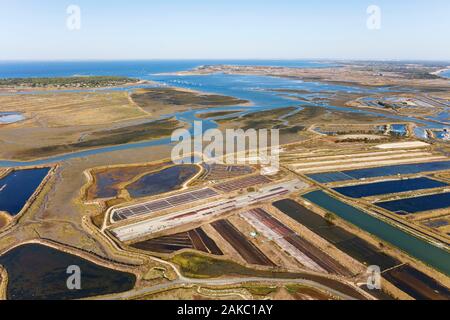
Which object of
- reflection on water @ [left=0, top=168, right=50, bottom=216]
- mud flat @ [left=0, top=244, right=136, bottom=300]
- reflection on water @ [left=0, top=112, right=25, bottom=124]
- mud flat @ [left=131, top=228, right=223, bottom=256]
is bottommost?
mud flat @ [left=0, top=244, right=136, bottom=300]

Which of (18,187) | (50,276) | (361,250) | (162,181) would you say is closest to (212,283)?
(50,276)

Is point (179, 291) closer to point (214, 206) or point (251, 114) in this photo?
point (214, 206)

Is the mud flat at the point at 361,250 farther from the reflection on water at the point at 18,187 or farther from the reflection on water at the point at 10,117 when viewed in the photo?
the reflection on water at the point at 10,117

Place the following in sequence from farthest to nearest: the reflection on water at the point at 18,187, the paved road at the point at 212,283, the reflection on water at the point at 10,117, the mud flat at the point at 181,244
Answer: the reflection on water at the point at 10,117 < the reflection on water at the point at 18,187 < the mud flat at the point at 181,244 < the paved road at the point at 212,283

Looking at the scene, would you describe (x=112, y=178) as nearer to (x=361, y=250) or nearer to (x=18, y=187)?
(x=18, y=187)

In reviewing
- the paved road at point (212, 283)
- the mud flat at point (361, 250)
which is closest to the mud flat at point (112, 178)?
the paved road at point (212, 283)

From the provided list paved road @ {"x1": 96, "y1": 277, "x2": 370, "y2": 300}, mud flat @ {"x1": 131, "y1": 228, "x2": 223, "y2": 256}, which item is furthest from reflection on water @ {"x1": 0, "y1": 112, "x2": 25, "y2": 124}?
paved road @ {"x1": 96, "y1": 277, "x2": 370, "y2": 300}

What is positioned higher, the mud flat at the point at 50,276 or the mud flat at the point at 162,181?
the mud flat at the point at 162,181

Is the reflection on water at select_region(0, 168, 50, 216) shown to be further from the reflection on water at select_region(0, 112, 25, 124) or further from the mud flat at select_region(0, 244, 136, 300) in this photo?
the reflection on water at select_region(0, 112, 25, 124)

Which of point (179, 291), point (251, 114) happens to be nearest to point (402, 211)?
point (179, 291)
